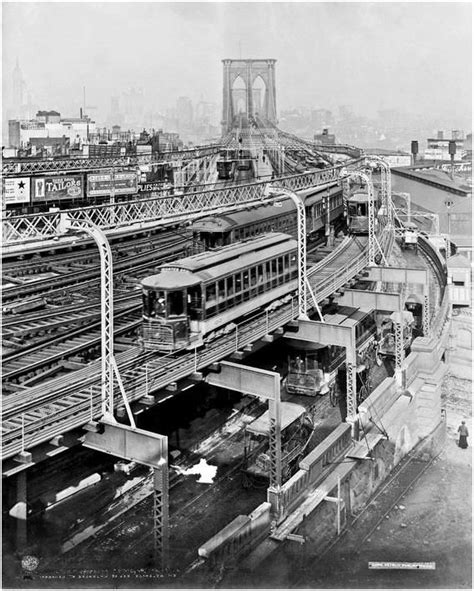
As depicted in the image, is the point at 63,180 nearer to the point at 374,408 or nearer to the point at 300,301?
the point at 300,301

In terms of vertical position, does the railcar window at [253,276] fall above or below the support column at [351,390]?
above

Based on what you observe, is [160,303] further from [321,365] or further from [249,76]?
[249,76]

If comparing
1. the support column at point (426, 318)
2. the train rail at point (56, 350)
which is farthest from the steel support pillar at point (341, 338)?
the support column at point (426, 318)

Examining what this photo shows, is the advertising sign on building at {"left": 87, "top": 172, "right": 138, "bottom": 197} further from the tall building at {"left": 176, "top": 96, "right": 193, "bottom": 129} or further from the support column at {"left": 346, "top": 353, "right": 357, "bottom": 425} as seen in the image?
the support column at {"left": 346, "top": 353, "right": 357, "bottom": 425}

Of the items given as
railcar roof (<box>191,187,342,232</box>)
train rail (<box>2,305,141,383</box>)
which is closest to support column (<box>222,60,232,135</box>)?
railcar roof (<box>191,187,342,232</box>)

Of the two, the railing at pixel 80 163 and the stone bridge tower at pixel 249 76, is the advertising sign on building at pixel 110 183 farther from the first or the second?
the railing at pixel 80 163

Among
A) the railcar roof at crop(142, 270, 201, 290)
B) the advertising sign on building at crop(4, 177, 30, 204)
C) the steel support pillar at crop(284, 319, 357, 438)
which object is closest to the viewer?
the railcar roof at crop(142, 270, 201, 290)
